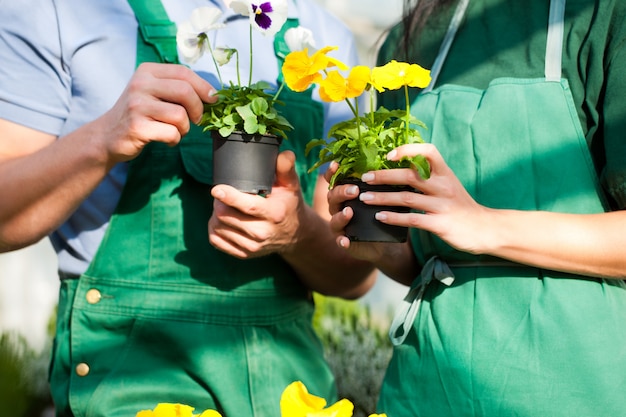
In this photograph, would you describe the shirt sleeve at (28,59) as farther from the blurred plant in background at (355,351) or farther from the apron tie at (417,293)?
the blurred plant in background at (355,351)

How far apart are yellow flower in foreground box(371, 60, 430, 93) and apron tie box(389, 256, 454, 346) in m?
0.45

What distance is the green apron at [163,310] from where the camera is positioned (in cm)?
187

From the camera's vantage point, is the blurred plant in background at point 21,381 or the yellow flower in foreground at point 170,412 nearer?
the yellow flower in foreground at point 170,412

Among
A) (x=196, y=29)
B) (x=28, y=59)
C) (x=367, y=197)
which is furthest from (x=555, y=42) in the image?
(x=28, y=59)

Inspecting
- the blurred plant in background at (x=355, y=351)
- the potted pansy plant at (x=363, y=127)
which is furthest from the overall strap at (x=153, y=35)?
the blurred plant in background at (x=355, y=351)

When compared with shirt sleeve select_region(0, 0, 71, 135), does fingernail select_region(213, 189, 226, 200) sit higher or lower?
lower

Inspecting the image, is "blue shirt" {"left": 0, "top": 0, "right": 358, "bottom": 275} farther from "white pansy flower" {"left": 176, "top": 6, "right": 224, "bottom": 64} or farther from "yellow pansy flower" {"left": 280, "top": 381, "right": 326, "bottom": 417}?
"yellow pansy flower" {"left": 280, "top": 381, "right": 326, "bottom": 417}

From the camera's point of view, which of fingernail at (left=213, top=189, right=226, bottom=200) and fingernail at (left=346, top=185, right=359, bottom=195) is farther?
fingernail at (left=213, top=189, right=226, bottom=200)

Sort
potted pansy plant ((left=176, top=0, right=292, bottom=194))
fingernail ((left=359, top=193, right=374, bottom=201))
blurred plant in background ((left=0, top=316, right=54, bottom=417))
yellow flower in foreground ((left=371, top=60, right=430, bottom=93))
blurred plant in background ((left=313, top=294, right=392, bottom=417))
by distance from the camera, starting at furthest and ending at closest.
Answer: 1. blurred plant in background ((left=313, top=294, right=392, bottom=417))
2. blurred plant in background ((left=0, top=316, right=54, bottom=417))
3. potted pansy plant ((left=176, top=0, right=292, bottom=194))
4. fingernail ((left=359, top=193, right=374, bottom=201))
5. yellow flower in foreground ((left=371, top=60, right=430, bottom=93))

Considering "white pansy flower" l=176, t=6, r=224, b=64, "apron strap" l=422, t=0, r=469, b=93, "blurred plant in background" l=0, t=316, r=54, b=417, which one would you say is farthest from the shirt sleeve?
"blurred plant in background" l=0, t=316, r=54, b=417

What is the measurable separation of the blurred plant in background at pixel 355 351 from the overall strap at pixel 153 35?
7.53 ft

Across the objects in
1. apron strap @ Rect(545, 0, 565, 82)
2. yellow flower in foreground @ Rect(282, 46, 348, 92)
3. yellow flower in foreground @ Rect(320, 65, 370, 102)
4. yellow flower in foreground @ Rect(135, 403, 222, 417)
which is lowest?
yellow flower in foreground @ Rect(135, 403, 222, 417)

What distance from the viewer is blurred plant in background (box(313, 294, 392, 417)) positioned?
387 centimetres

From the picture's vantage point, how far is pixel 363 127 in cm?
161
